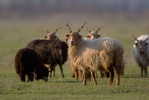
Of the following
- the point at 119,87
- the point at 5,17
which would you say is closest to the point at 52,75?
the point at 119,87

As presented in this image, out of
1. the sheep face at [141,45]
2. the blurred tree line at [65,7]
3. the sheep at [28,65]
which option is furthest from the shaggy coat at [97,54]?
the blurred tree line at [65,7]

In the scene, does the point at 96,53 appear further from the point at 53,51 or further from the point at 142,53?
the point at 53,51

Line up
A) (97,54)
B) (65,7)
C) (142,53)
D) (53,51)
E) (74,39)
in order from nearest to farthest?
(97,54) < (74,39) < (142,53) < (53,51) < (65,7)

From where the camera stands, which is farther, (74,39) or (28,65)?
(28,65)

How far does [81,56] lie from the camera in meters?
20.5

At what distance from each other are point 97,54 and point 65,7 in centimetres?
12250

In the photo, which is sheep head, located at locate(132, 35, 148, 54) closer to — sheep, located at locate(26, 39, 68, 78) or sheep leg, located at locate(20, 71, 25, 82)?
sheep, located at locate(26, 39, 68, 78)

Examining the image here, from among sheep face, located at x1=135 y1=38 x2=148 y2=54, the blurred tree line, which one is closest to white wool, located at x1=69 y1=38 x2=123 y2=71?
sheep face, located at x1=135 y1=38 x2=148 y2=54

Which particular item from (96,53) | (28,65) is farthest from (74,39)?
(28,65)

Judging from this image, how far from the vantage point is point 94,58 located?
19656mm

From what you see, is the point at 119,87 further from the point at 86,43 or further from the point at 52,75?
the point at 52,75

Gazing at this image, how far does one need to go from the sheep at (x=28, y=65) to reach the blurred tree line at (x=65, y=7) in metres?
103

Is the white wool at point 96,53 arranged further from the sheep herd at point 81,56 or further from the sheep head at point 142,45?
the sheep head at point 142,45

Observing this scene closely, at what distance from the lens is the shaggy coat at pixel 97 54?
19.2 metres
